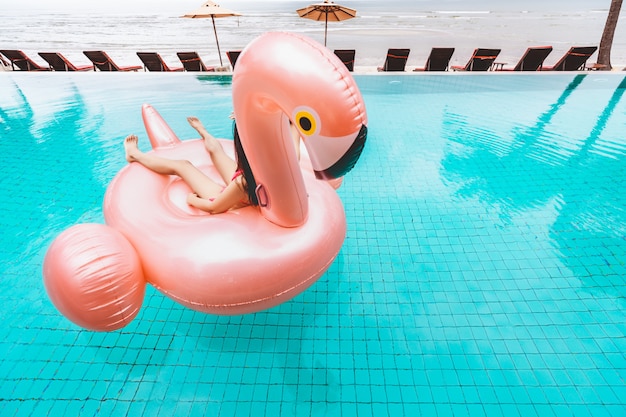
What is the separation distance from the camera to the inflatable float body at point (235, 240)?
1.46 meters

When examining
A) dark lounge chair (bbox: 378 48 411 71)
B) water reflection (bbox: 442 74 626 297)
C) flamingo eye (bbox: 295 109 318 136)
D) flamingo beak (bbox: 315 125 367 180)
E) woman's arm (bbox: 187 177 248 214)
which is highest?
flamingo eye (bbox: 295 109 318 136)

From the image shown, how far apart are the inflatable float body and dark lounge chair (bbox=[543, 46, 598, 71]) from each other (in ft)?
37.0

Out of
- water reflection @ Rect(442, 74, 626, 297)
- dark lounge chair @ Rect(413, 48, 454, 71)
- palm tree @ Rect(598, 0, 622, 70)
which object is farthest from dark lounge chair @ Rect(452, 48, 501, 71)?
water reflection @ Rect(442, 74, 626, 297)

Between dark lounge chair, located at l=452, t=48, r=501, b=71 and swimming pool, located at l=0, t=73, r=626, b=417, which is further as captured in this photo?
dark lounge chair, located at l=452, t=48, r=501, b=71

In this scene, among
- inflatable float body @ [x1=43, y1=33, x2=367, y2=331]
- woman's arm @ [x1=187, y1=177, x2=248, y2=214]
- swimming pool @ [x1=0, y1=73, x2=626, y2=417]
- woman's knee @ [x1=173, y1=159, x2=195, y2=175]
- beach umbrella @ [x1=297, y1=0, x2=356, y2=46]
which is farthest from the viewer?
beach umbrella @ [x1=297, y1=0, x2=356, y2=46]

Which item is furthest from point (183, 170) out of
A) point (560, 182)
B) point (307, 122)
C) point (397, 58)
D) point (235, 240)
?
point (397, 58)

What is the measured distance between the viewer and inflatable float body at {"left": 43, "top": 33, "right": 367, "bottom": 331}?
1457mm

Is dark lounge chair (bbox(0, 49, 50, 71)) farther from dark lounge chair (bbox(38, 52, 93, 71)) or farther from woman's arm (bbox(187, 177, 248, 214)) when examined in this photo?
woman's arm (bbox(187, 177, 248, 214))

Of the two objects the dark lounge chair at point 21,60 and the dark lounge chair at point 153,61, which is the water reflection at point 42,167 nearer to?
the dark lounge chair at point 153,61

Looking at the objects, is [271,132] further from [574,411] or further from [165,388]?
[574,411]

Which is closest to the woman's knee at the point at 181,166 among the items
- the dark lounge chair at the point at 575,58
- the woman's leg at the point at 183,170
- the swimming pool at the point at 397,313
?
the woman's leg at the point at 183,170

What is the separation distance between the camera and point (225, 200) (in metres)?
2.20

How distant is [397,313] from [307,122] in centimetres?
206

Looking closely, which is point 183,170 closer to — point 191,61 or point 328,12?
point 328,12
